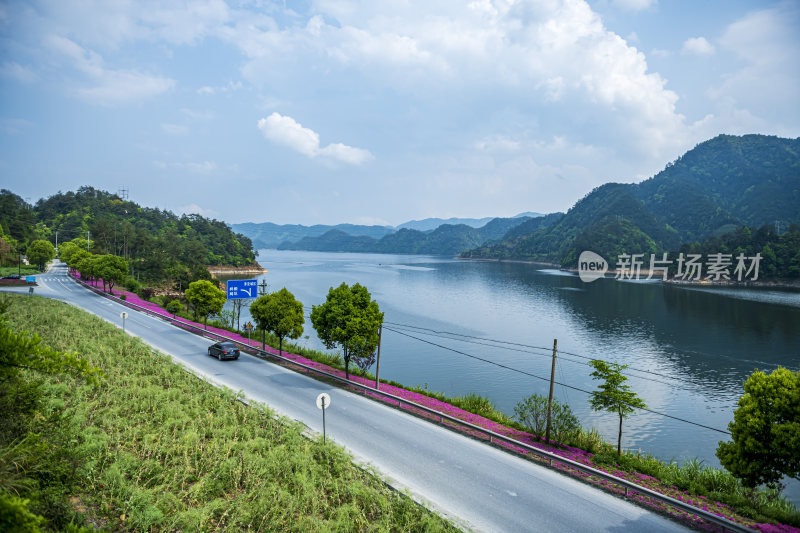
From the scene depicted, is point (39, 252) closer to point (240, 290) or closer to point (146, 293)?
point (146, 293)

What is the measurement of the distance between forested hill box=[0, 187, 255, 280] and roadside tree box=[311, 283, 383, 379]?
65.3 m

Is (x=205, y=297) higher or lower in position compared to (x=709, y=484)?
higher

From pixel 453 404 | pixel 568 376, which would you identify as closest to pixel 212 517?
pixel 453 404

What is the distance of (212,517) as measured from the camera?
1153 centimetres

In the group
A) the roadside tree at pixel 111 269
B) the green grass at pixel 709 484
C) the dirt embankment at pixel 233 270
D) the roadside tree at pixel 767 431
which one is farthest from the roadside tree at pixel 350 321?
the dirt embankment at pixel 233 270

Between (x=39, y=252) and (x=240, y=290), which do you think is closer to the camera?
(x=240, y=290)

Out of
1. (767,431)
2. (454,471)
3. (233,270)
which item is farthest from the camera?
(233,270)

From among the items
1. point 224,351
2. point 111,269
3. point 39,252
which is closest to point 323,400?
point 224,351

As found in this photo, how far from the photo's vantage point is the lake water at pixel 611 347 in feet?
108

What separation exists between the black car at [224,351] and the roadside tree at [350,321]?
7.81m

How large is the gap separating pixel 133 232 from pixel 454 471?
135518 mm

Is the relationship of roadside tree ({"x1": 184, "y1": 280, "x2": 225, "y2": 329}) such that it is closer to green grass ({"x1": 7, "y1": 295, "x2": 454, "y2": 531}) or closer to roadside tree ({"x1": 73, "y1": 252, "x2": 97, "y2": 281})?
green grass ({"x1": 7, "y1": 295, "x2": 454, "y2": 531})

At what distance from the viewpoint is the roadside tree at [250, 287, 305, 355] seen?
109ft

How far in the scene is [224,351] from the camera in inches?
1282
